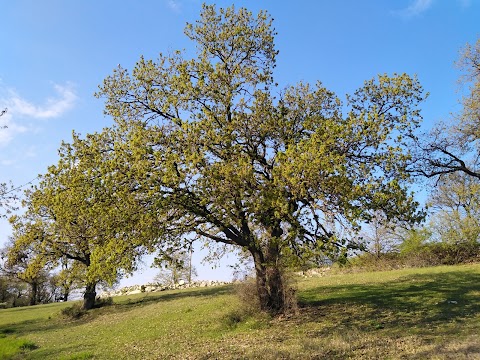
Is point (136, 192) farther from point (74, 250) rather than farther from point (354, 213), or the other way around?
point (74, 250)

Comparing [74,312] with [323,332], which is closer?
[323,332]

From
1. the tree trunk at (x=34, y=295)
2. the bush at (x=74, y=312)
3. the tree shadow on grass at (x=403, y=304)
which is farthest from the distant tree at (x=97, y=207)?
the tree trunk at (x=34, y=295)

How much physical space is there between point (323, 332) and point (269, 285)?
425 centimetres

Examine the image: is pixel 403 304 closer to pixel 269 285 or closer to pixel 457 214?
pixel 269 285

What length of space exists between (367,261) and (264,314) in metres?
28.0

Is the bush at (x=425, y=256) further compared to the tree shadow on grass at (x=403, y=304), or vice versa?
the bush at (x=425, y=256)

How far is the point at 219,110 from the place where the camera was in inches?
717

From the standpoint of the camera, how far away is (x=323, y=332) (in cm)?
1420

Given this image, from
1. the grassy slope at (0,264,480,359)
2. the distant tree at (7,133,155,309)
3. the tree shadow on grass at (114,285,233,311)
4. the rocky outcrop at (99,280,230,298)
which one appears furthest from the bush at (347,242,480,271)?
the distant tree at (7,133,155,309)

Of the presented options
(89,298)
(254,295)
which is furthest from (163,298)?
(254,295)

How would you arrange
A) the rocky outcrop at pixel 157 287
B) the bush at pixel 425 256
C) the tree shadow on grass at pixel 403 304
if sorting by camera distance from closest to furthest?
1. the tree shadow on grass at pixel 403 304
2. the bush at pixel 425 256
3. the rocky outcrop at pixel 157 287

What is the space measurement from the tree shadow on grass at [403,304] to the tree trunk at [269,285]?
1.42 meters

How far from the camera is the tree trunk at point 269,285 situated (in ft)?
58.3

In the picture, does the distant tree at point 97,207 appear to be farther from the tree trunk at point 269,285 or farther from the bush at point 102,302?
the bush at point 102,302
